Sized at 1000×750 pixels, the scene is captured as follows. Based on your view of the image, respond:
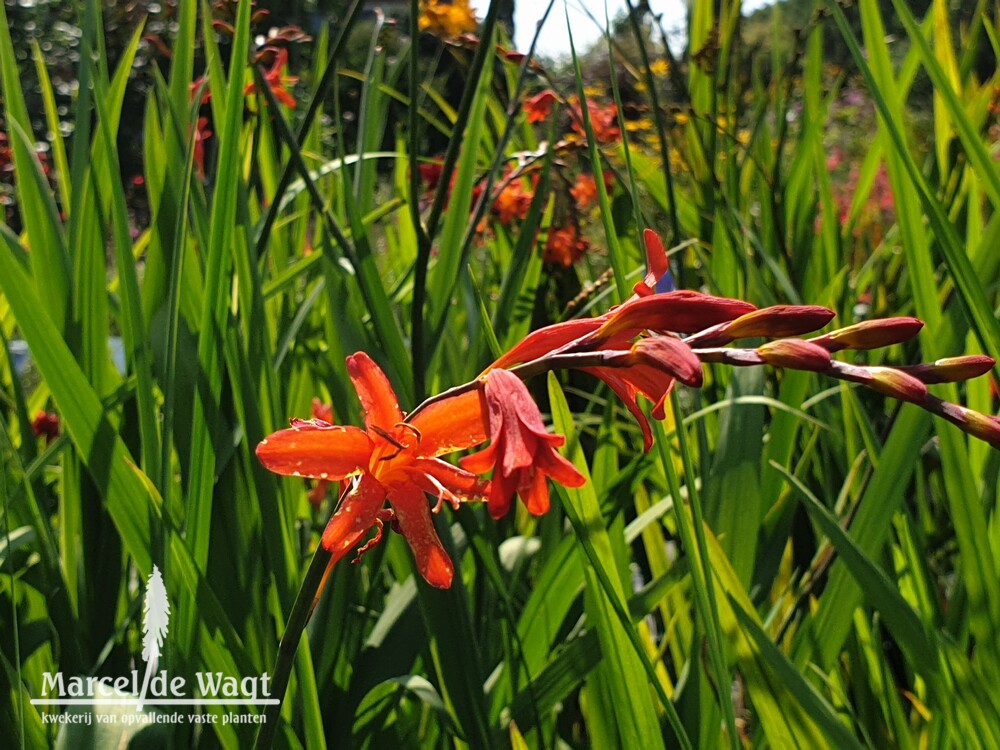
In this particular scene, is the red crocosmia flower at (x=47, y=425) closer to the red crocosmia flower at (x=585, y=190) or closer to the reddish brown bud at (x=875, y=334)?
the red crocosmia flower at (x=585, y=190)

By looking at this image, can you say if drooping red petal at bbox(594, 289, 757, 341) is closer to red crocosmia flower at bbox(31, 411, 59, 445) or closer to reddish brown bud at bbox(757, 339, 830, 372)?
reddish brown bud at bbox(757, 339, 830, 372)

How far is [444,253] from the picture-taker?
1044 millimetres

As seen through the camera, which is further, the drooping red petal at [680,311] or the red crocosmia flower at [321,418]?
the red crocosmia flower at [321,418]

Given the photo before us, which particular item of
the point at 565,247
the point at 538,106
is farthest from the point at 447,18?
the point at 565,247

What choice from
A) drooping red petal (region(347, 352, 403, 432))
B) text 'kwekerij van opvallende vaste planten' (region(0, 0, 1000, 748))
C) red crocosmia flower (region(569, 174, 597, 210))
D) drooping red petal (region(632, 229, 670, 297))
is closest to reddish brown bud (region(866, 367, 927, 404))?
text 'kwekerij van opvallende vaste planten' (region(0, 0, 1000, 748))

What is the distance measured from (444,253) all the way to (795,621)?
23.0 inches

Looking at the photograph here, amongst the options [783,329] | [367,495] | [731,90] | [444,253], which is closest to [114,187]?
[444,253]

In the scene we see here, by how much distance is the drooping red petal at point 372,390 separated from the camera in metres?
0.46

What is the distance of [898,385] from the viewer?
0.37 meters

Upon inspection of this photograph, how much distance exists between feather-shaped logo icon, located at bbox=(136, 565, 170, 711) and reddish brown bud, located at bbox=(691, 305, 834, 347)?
50 cm

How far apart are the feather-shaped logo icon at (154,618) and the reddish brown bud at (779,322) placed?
50 centimetres

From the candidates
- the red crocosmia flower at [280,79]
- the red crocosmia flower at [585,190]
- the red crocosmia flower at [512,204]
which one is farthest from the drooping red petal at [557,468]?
the red crocosmia flower at [585,190]

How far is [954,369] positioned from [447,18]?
1488mm

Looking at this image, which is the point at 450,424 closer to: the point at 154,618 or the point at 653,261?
the point at 653,261
